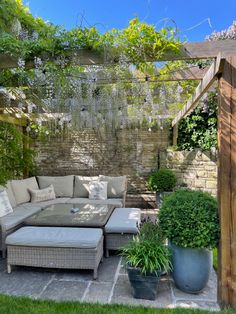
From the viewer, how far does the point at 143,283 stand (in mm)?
2586

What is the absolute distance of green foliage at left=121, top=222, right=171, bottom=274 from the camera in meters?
2.57

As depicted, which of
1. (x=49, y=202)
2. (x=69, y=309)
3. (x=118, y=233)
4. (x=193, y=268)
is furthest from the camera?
(x=49, y=202)

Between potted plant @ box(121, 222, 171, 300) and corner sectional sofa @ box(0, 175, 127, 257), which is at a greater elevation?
corner sectional sofa @ box(0, 175, 127, 257)

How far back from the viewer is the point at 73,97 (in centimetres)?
481

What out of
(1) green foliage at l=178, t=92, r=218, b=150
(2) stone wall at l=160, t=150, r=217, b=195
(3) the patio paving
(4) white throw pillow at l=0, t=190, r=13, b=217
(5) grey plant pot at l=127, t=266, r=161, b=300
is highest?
(1) green foliage at l=178, t=92, r=218, b=150

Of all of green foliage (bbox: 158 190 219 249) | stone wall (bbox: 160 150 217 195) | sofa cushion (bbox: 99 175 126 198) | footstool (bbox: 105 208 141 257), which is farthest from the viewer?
stone wall (bbox: 160 150 217 195)

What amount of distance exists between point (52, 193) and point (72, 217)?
212 cm

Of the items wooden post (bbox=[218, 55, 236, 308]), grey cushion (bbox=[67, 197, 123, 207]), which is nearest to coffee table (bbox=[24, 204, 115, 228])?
grey cushion (bbox=[67, 197, 123, 207])

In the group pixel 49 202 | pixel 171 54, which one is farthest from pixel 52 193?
pixel 171 54

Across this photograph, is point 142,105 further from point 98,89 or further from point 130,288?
point 130,288

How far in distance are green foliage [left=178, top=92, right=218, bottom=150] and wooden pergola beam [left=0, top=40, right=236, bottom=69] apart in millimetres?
3684

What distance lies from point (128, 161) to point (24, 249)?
4584 mm

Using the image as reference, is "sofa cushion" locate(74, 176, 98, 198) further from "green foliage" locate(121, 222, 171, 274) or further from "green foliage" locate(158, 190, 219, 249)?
"green foliage" locate(158, 190, 219, 249)

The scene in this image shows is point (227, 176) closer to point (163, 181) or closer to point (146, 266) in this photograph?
point (146, 266)
